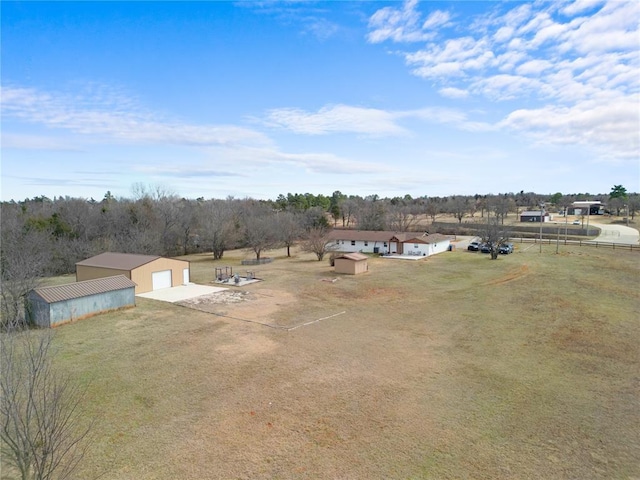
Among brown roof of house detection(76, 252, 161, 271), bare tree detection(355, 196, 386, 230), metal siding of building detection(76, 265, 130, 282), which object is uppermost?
bare tree detection(355, 196, 386, 230)

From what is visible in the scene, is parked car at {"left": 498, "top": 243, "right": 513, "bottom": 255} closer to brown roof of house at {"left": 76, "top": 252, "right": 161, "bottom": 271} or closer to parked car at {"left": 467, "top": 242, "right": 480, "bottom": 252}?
parked car at {"left": 467, "top": 242, "right": 480, "bottom": 252}

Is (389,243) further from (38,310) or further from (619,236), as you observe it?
(38,310)

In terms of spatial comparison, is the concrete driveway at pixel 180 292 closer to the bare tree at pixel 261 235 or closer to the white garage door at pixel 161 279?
the white garage door at pixel 161 279

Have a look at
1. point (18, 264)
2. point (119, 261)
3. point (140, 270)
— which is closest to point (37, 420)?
point (18, 264)

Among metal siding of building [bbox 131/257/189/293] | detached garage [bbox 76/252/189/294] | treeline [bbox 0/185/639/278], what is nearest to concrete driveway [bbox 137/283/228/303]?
metal siding of building [bbox 131/257/189/293]

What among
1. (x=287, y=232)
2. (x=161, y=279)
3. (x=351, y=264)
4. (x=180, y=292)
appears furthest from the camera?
(x=287, y=232)

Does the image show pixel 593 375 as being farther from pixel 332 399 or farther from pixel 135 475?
pixel 135 475
